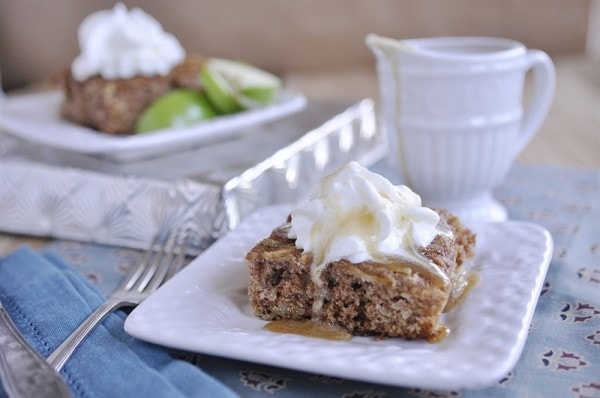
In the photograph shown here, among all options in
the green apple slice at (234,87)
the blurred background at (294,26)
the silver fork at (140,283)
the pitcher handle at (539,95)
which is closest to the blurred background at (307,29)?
the blurred background at (294,26)

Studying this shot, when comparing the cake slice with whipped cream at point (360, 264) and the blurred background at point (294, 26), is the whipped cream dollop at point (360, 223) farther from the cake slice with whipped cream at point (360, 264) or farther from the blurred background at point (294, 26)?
the blurred background at point (294, 26)

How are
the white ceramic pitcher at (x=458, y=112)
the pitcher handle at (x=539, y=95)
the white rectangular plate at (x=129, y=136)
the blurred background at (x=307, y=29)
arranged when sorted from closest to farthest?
the white ceramic pitcher at (x=458, y=112) → the pitcher handle at (x=539, y=95) → the white rectangular plate at (x=129, y=136) → the blurred background at (x=307, y=29)

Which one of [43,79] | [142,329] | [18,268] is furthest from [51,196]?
[43,79]

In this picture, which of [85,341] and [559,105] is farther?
[559,105]

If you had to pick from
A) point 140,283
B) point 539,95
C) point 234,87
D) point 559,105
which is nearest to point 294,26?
point 559,105

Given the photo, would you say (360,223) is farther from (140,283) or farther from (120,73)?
(120,73)

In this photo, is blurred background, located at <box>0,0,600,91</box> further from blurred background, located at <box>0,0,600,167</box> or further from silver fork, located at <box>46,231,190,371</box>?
silver fork, located at <box>46,231,190,371</box>

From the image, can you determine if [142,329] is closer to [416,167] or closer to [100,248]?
[100,248]

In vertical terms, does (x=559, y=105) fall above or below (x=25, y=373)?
below
